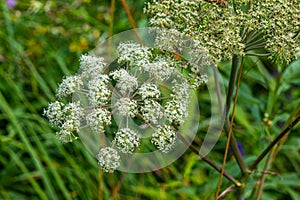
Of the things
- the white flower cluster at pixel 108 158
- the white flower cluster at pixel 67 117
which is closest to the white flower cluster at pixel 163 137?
the white flower cluster at pixel 108 158

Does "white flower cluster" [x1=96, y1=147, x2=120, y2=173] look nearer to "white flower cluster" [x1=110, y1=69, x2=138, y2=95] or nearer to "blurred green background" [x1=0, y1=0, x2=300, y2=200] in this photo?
"white flower cluster" [x1=110, y1=69, x2=138, y2=95]

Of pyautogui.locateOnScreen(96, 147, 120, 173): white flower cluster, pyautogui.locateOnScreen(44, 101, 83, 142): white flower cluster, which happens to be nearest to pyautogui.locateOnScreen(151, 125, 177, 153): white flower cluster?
pyautogui.locateOnScreen(96, 147, 120, 173): white flower cluster

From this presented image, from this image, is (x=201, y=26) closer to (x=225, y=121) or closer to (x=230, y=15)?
(x=230, y=15)

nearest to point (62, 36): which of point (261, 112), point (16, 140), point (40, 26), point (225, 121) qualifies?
point (40, 26)

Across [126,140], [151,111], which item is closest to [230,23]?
[151,111]

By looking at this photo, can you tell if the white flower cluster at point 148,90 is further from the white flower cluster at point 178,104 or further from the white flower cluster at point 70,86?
the white flower cluster at point 70,86
